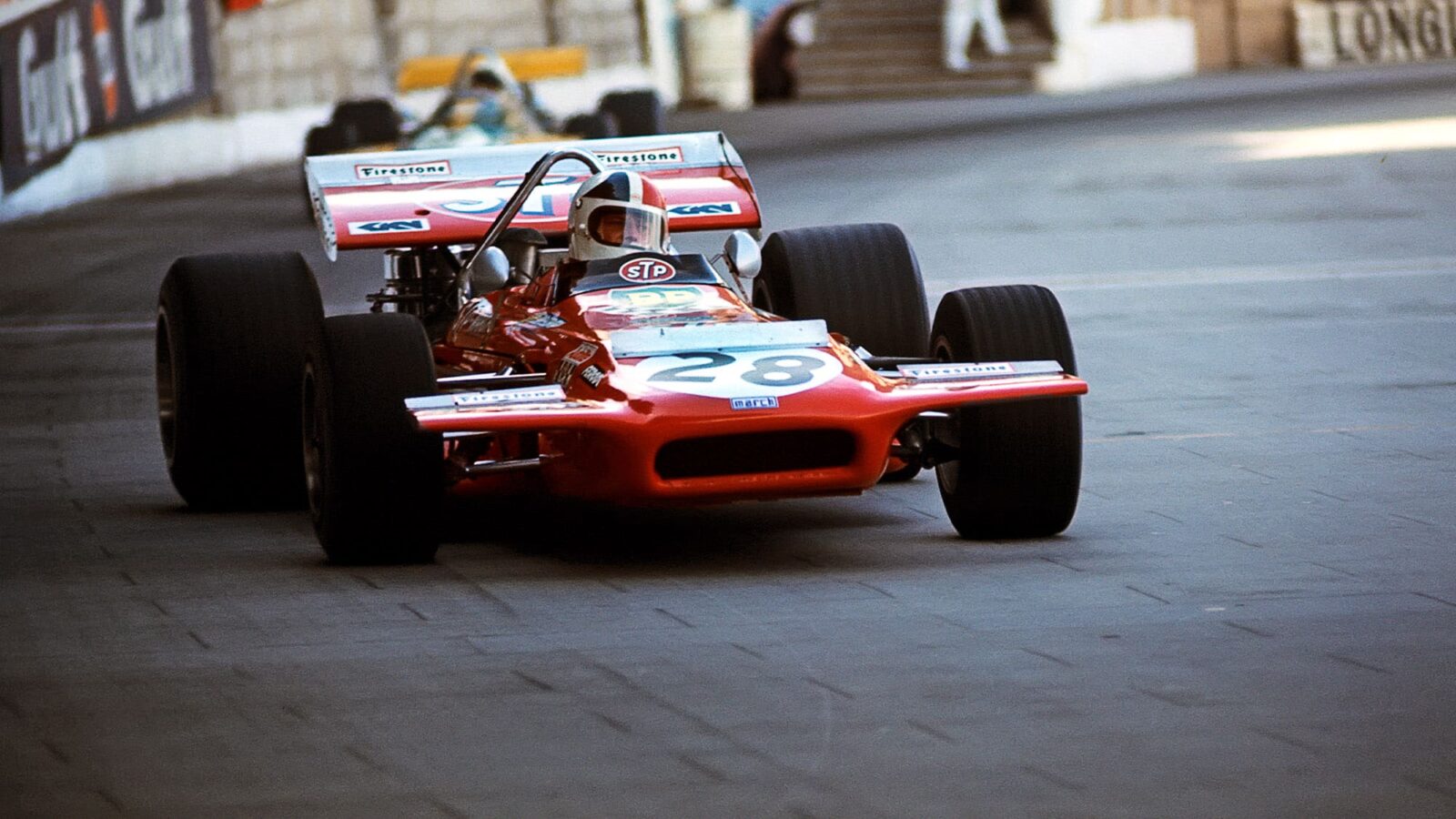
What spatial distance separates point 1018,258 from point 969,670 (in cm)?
1174

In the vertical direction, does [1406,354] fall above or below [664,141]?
below

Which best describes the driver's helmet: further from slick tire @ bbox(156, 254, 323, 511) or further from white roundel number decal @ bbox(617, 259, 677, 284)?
slick tire @ bbox(156, 254, 323, 511)

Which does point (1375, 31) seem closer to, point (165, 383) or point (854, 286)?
point (854, 286)

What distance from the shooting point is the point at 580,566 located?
316 inches

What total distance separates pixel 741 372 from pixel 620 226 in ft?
4.66

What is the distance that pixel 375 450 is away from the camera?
7770 mm

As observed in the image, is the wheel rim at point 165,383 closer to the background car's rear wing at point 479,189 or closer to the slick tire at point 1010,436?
the background car's rear wing at point 479,189

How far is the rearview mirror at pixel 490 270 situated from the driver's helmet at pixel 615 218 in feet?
0.80

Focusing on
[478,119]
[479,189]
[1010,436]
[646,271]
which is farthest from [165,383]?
[478,119]

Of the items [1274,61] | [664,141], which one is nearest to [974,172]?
[664,141]

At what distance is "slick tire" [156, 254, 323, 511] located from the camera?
369 inches

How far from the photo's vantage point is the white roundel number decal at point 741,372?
7.76 metres

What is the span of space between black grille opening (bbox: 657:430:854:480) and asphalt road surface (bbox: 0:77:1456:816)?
0.31 m

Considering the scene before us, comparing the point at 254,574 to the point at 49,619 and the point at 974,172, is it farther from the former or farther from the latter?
the point at 974,172
